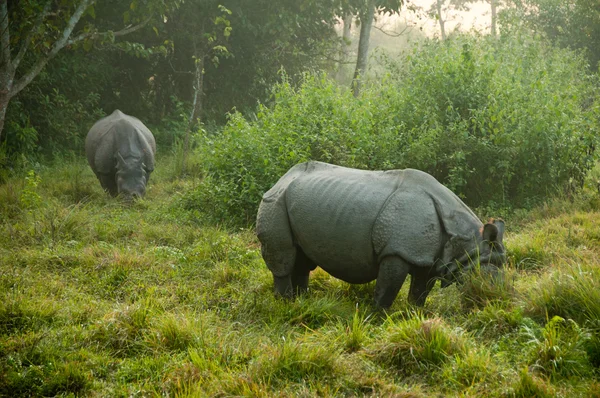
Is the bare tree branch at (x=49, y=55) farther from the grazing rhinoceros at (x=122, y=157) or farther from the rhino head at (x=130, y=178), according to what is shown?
the rhino head at (x=130, y=178)

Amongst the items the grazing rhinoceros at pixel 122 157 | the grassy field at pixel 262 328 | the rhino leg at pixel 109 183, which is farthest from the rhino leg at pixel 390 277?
the rhino leg at pixel 109 183

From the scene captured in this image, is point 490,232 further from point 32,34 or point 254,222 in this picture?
point 32,34

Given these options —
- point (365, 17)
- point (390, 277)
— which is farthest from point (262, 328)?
point (365, 17)

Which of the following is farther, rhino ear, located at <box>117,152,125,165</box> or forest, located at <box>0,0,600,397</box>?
rhino ear, located at <box>117,152,125,165</box>

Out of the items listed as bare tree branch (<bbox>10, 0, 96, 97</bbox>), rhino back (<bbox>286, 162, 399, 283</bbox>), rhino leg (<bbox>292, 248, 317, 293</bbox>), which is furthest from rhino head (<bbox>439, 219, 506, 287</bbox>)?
bare tree branch (<bbox>10, 0, 96, 97</bbox>)

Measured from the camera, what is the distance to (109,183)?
37.7ft

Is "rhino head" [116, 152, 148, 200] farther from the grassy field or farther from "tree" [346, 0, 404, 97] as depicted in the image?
"tree" [346, 0, 404, 97]

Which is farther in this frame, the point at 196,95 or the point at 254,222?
the point at 196,95

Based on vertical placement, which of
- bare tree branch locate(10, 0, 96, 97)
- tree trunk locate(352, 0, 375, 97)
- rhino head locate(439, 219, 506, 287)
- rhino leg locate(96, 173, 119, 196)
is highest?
tree trunk locate(352, 0, 375, 97)

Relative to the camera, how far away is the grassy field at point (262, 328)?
388 centimetres

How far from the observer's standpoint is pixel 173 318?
475 centimetres

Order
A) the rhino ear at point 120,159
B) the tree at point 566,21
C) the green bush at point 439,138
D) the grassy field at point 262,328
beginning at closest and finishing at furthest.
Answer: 1. the grassy field at point 262,328
2. the green bush at point 439,138
3. the rhino ear at point 120,159
4. the tree at point 566,21

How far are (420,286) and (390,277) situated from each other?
41 centimetres

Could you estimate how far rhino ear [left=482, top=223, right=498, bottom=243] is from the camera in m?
5.09
